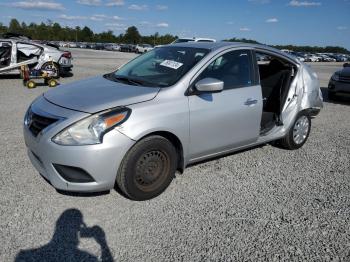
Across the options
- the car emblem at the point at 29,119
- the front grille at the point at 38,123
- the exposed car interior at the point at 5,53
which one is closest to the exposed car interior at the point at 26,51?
the exposed car interior at the point at 5,53

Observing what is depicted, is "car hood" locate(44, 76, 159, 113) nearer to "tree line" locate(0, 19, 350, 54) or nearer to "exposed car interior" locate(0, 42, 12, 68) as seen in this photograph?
"exposed car interior" locate(0, 42, 12, 68)

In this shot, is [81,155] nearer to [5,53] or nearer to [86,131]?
[86,131]

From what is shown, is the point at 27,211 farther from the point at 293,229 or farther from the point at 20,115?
the point at 20,115

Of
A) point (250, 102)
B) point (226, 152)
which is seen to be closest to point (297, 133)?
point (250, 102)

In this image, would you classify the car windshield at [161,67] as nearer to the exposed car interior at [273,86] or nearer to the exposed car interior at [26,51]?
the exposed car interior at [273,86]

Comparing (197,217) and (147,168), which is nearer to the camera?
(197,217)

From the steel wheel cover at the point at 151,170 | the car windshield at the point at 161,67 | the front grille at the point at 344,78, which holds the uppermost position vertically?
the car windshield at the point at 161,67

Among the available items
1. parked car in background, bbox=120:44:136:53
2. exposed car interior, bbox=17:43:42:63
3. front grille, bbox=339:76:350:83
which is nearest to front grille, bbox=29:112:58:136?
front grille, bbox=339:76:350:83

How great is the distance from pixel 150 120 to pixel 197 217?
1086 mm

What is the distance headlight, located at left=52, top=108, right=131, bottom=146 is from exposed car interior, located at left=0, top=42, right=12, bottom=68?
34.9ft

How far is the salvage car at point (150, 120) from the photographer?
10.9 feet

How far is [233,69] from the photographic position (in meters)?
4.51

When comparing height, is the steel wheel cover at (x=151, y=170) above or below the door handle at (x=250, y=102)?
below

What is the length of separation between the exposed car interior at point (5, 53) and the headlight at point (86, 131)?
1063 cm
